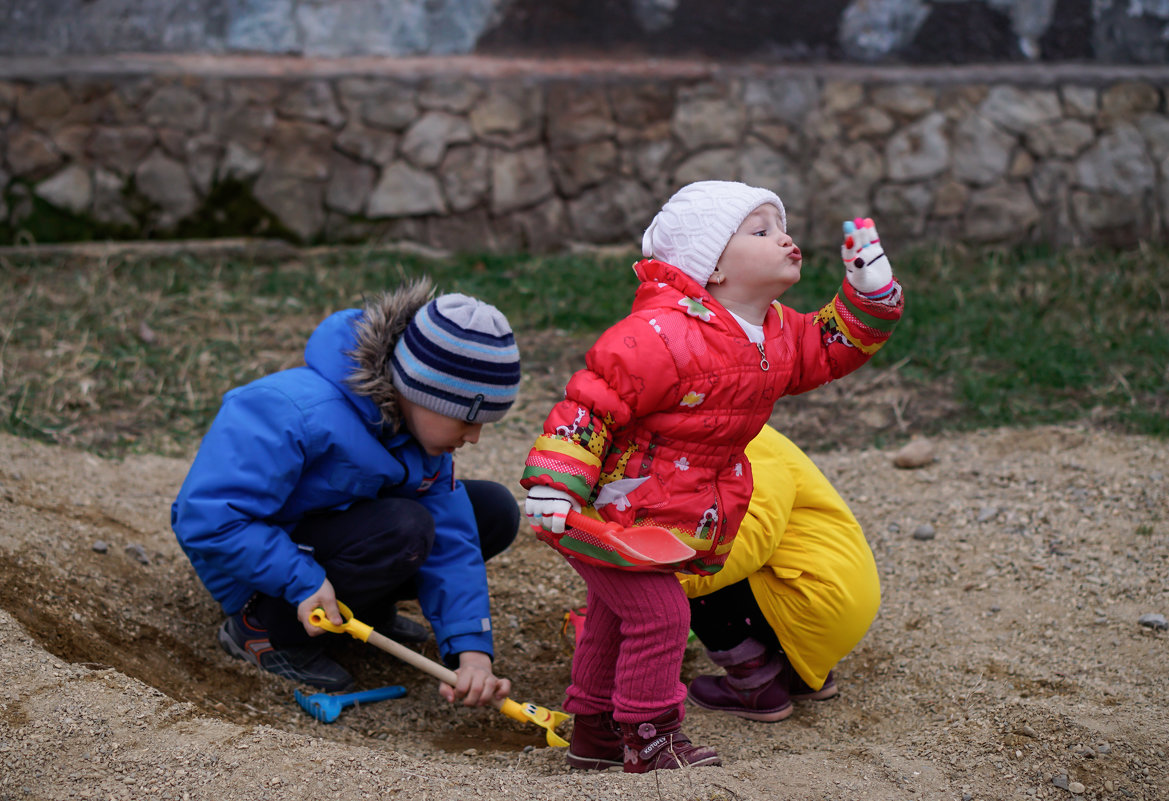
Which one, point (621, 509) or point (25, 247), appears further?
point (25, 247)

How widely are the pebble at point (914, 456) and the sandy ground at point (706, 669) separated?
0.16 feet

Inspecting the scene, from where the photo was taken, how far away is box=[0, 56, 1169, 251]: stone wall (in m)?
5.43

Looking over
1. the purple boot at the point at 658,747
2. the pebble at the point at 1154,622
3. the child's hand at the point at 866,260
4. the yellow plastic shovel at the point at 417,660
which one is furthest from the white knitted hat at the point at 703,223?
the pebble at the point at 1154,622

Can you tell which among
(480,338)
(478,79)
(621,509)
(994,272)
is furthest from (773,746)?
(478,79)

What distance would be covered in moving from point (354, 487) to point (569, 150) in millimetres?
3794

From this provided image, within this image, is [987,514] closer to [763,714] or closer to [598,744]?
[763,714]

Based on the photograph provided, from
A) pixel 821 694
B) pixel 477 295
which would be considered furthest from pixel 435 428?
pixel 477 295

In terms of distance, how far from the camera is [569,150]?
573 cm

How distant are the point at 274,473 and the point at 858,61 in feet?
15.3

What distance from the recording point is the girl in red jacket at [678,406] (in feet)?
6.10

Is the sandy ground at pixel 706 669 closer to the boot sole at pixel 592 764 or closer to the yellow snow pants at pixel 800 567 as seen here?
the boot sole at pixel 592 764

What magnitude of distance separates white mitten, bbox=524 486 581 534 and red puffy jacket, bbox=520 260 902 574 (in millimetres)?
17

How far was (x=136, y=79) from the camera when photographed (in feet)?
17.6

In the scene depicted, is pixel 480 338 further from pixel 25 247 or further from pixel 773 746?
pixel 25 247
